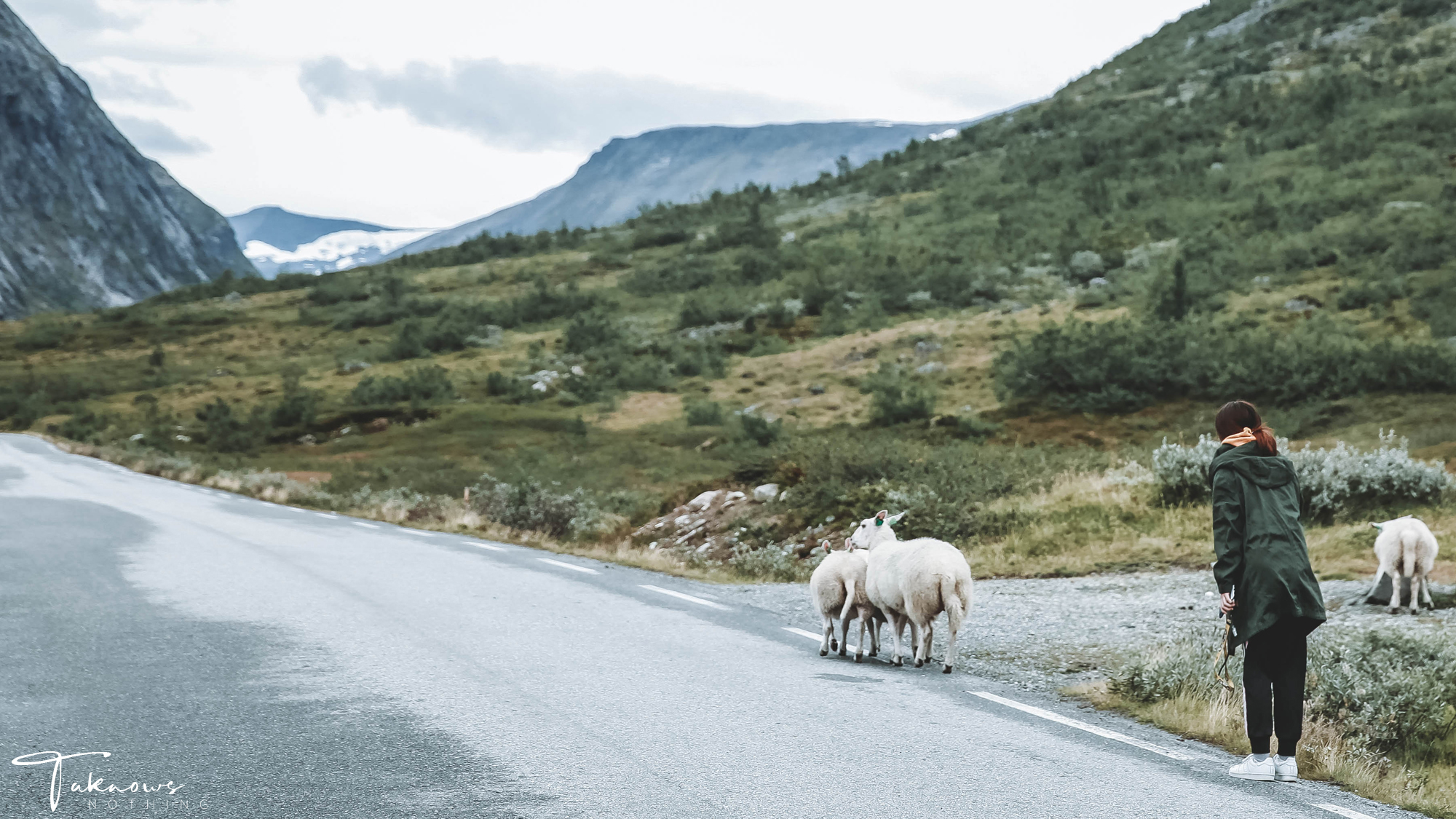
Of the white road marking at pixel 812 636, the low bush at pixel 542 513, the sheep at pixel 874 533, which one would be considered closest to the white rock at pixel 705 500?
the low bush at pixel 542 513

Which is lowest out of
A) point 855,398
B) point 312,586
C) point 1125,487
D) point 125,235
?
point 312,586

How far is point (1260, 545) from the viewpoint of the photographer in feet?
17.0

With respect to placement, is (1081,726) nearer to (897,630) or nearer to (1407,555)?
(897,630)

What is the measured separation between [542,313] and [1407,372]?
54.7 m

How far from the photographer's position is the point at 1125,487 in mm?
16312

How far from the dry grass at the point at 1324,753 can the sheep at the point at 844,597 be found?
Answer: 1705mm

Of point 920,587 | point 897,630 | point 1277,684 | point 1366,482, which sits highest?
point 1366,482

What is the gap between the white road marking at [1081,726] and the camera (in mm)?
5879

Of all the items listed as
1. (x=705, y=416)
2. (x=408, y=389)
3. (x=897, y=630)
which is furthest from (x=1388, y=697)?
(x=408, y=389)

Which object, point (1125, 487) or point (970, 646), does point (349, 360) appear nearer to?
→ point (1125, 487)

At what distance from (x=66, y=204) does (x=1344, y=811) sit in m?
164

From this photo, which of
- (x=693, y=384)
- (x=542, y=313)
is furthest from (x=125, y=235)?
(x=693, y=384)

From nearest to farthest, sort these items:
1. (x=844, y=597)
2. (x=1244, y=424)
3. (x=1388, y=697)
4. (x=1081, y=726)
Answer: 1. (x=1244, y=424)
2. (x=1081, y=726)
3. (x=1388, y=697)
4. (x=844, y=597)

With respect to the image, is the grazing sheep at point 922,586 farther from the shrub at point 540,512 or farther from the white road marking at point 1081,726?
the shrub at point 540,512
